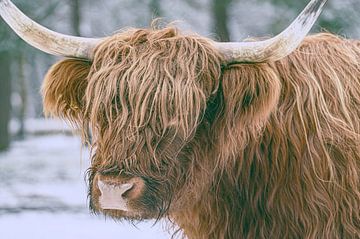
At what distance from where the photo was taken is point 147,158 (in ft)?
11.0

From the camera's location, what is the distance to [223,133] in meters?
3.57

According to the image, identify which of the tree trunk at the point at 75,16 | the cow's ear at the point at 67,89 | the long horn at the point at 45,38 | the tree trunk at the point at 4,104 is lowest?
→ the tree trunk at the point at 4,104

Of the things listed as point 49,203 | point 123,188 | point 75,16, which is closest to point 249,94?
point 123,188

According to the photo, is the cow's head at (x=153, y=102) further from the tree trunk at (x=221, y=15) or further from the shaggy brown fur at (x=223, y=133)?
the tree trunk at (x=221, y=15)

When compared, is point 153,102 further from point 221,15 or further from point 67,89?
point 221,15

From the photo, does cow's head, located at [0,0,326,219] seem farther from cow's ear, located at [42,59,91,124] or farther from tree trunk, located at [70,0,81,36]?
tree trunk, located at [70,0,81,36]

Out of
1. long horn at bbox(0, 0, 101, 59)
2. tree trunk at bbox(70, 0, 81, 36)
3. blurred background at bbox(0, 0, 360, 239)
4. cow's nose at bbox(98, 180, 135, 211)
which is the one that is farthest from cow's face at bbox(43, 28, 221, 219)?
tree trunk at bbox(70, 0, 81, 36)

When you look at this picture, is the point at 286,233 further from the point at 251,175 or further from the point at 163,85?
the point at 163,85

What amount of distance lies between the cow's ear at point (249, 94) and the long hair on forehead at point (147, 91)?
76 mm

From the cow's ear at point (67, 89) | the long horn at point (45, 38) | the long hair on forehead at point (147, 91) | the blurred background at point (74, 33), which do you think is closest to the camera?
the long hair on forehead at point (147, 91)

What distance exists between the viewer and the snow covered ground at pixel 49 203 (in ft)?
28.4

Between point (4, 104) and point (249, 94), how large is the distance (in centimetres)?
1504

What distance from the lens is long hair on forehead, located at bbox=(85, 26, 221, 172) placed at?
3393mm

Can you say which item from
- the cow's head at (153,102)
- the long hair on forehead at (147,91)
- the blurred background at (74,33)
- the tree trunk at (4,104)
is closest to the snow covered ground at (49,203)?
the blurred background at (74,33)
